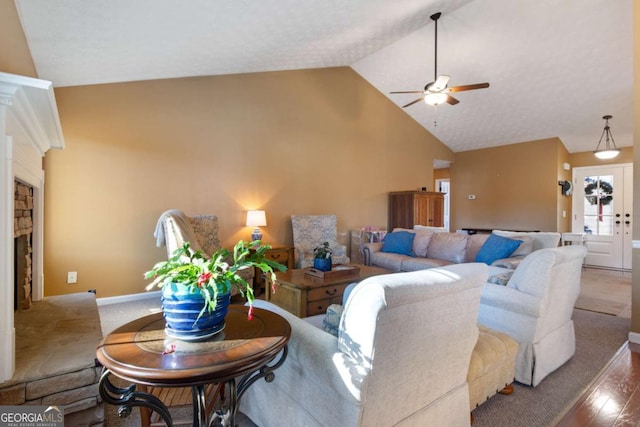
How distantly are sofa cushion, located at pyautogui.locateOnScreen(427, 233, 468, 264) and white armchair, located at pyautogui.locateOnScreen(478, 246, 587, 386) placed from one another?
1.91 metres

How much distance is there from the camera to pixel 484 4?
4031mm

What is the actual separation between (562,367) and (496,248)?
4.90 ft

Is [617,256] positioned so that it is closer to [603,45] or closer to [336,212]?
[603,45]

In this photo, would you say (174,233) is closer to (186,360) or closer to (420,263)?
(186,360)

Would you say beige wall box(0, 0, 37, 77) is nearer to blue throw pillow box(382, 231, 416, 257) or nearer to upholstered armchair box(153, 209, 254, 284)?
upholstered armchair box(153, 209, 254, 284)

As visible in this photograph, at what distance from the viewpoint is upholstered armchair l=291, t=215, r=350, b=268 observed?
514cm

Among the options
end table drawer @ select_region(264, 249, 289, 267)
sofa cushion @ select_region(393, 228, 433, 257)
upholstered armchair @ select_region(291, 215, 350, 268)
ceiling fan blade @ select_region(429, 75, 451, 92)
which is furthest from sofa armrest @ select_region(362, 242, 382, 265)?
ceiling fan blade @ select_region(429, 75, 451, 92)

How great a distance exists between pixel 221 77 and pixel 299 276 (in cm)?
320

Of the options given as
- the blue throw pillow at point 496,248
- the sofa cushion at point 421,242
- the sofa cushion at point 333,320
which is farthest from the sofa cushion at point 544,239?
the sofa cushion at point 333,320

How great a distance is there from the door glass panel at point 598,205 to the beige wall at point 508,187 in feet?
3.48

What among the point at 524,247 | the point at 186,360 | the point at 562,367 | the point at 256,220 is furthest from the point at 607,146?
the point at 186,360

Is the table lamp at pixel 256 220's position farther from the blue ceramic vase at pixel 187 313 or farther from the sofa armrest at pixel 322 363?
the blue ceramic vase at pixel 187 313

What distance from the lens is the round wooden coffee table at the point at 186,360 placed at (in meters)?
0.98

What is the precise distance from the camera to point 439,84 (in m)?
3.95
